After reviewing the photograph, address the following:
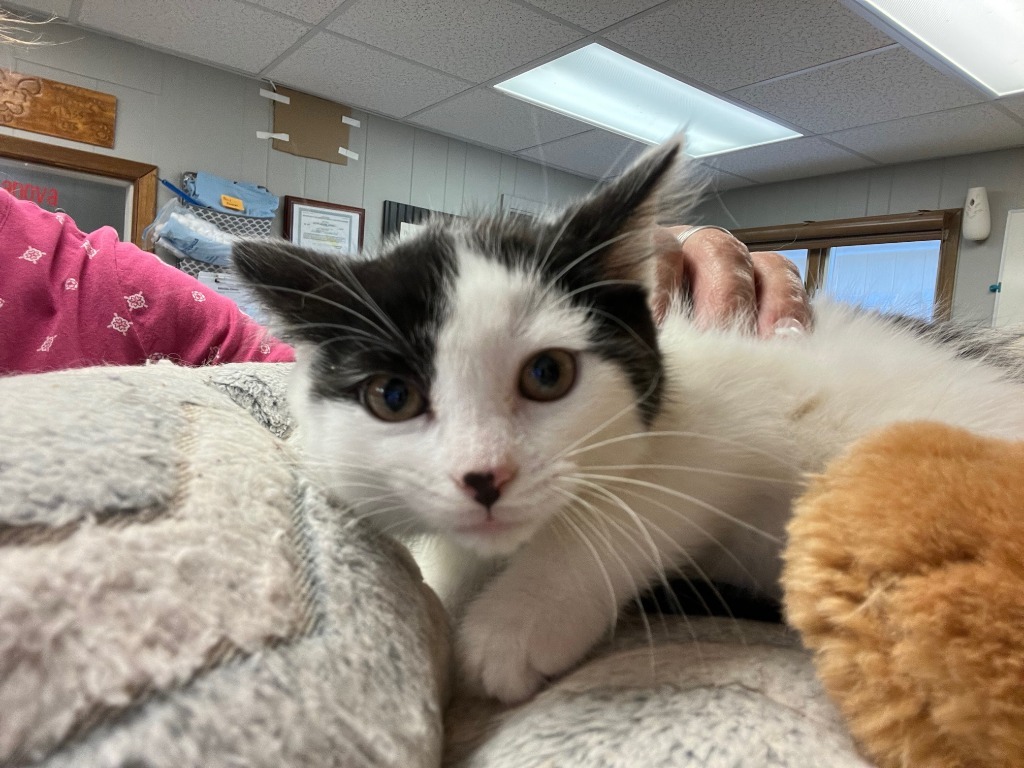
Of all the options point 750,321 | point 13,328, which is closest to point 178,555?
point 750,321

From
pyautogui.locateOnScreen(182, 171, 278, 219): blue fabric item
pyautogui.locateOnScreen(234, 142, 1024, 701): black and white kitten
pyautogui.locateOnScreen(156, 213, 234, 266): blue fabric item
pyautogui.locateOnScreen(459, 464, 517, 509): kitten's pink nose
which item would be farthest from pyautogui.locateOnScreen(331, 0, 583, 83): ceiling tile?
pyautogui.locateOnScreen(459, 464, 517, 509): kitten's pink nose

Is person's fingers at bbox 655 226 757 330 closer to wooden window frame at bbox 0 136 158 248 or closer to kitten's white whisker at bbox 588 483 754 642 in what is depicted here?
kitten's white whisker at bbox 588 483 754 642

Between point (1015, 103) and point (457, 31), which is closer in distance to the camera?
point (457, 31)

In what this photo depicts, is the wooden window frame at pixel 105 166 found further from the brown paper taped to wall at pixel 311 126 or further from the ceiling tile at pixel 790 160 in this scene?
the ceiling tile at pixel 790 160

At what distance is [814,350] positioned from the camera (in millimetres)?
798

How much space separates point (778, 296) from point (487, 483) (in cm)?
94

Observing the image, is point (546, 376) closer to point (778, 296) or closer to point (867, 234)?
point (778, 296)

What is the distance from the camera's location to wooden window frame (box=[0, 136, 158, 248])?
9.98 feet

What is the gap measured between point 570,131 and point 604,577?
157 inches

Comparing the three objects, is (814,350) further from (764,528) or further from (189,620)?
(189,620)

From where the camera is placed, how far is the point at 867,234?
4734 mm

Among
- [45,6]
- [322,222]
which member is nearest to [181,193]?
[322,222]

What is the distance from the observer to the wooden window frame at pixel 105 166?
9.98ft

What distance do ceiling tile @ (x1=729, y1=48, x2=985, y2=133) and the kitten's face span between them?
3.15 m
